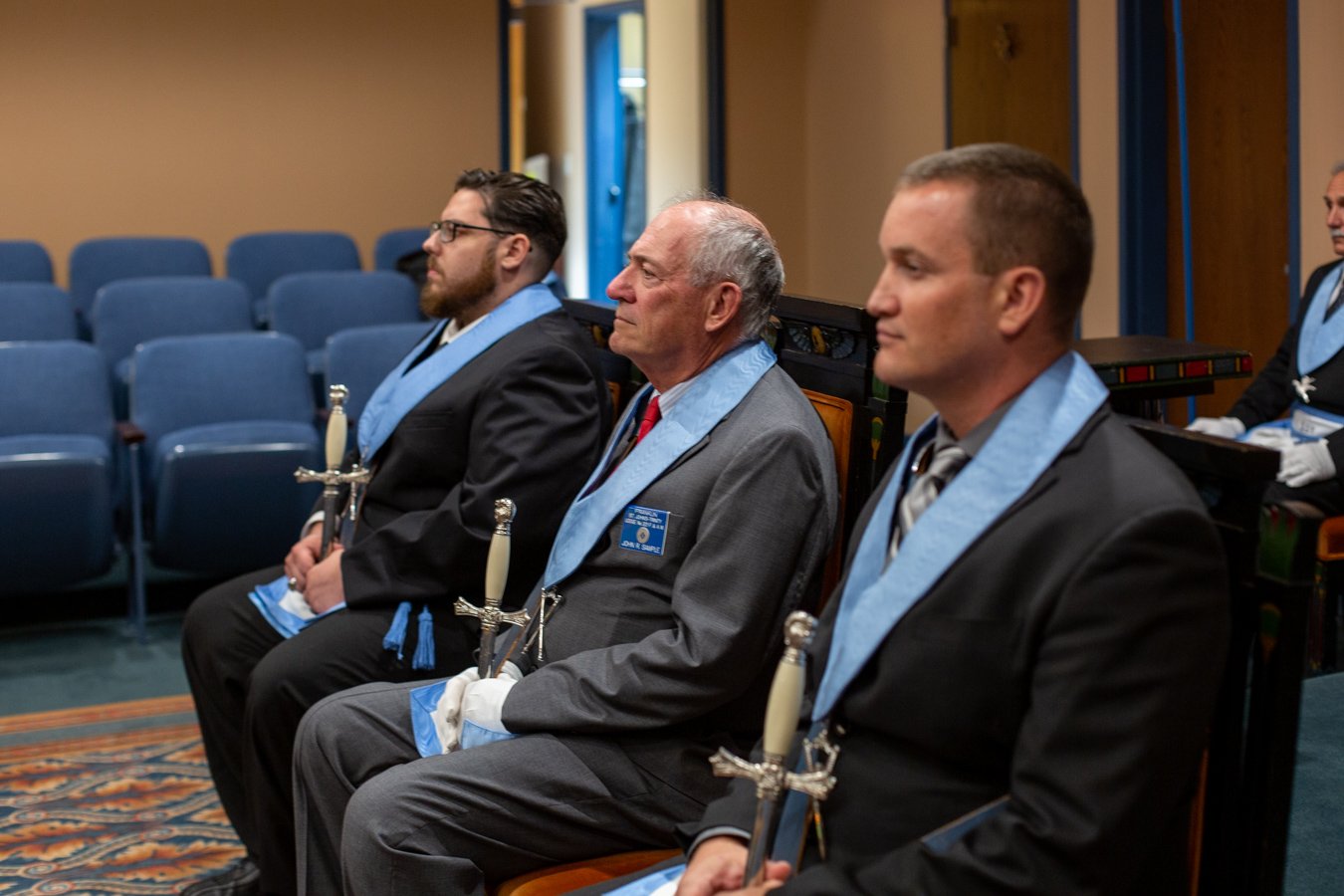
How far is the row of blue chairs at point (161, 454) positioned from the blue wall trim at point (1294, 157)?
2997 mm

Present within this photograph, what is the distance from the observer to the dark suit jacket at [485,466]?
227cm

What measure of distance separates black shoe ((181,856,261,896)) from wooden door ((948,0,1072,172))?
14.1ft

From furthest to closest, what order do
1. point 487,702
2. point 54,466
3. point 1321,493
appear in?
point 54,466 → point 1321,493 → point 487,702

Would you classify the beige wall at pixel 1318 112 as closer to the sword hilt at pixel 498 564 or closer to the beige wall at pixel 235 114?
the sword hilt at pixel 498 564

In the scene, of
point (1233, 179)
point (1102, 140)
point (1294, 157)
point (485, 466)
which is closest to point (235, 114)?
point (1102, 140)

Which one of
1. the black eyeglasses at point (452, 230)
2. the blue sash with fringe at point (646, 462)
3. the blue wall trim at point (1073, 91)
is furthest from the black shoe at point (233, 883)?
the blue wall trim at point (1073, 91)

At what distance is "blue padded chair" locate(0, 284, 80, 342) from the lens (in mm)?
4902

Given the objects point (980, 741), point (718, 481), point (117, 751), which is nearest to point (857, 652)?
point (980, 741)

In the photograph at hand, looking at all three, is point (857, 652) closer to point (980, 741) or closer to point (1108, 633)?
point (980, 741)

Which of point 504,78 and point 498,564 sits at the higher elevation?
point 504,78

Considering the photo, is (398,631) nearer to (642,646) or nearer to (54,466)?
(642,646)

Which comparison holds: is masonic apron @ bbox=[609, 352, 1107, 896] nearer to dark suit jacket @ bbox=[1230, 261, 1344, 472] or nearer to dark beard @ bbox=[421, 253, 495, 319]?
dark beard @ bbox=[421, 253, 495, 319]

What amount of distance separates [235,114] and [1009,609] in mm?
6716

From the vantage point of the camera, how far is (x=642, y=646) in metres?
1.67
